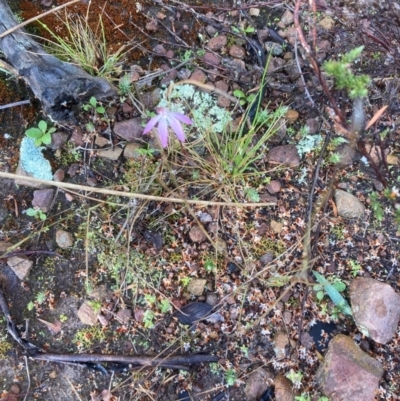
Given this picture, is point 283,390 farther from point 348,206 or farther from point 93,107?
point 93,107

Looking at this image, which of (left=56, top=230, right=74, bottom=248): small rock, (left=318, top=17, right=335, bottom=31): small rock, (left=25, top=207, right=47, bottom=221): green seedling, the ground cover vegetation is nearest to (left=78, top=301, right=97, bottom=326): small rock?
the ground cover vegetation

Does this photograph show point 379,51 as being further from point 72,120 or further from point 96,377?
point 96,377

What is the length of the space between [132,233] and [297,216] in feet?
2.88

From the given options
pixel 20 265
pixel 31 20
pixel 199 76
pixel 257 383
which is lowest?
pixel 257 383

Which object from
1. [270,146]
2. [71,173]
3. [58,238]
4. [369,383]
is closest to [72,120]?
[71,173]

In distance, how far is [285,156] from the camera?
254 centimetres

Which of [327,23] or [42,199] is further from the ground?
[327,23]

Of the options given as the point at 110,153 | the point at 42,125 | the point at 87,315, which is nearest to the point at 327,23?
the point at 110,153

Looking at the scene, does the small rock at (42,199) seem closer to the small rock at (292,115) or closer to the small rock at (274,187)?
the small rock at (274,187)

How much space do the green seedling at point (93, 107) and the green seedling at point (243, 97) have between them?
0.72 metres

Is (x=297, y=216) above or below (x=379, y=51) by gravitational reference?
below

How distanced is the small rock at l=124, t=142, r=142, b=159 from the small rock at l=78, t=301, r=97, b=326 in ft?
2.63

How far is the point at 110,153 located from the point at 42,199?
1.42 feet

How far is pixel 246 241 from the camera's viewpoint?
2.49m
